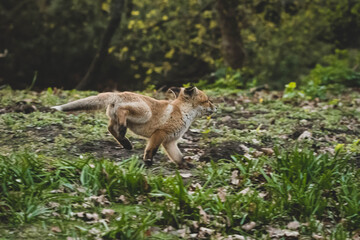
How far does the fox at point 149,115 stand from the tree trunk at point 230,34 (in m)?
9.94

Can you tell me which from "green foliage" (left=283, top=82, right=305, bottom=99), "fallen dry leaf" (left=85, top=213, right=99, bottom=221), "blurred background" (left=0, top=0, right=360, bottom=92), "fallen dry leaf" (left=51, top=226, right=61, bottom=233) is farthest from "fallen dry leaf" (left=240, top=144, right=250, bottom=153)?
"blurred background" (left=0, top=0, right=360, bottom=92)

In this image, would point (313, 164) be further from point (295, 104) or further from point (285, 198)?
point (295, 104)

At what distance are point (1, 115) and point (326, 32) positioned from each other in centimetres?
1494

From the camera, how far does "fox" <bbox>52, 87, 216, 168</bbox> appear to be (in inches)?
225

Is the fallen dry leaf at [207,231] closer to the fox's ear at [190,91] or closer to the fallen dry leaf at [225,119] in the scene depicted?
the fox's ear at [190,91]

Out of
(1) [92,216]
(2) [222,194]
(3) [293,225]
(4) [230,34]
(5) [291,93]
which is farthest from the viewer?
(4) [230,34]

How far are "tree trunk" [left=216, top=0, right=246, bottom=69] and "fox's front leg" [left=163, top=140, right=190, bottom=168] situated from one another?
1031cm

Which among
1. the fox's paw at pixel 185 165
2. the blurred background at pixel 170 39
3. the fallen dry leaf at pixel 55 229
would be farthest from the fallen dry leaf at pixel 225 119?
the blurred background at pixel 170 39

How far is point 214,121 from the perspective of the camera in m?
8.79

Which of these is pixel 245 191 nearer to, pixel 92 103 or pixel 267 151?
pixel 267 151

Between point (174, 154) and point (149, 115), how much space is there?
22.6 inches

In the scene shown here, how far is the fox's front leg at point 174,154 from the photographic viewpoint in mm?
5945

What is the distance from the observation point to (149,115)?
231 inches

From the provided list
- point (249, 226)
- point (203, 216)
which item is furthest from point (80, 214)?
point (249, 226)
